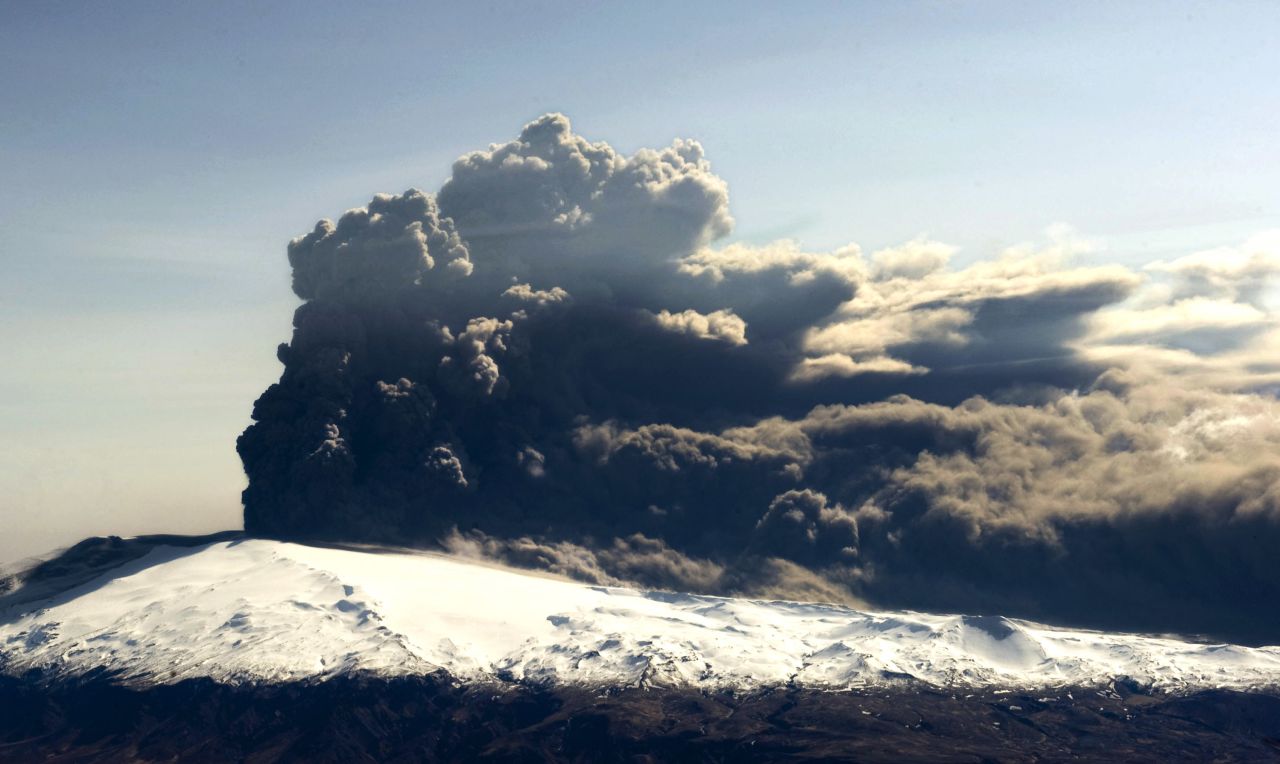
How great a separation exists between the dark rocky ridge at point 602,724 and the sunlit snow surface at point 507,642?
145 inches

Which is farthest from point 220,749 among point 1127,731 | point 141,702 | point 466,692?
point 1127,731

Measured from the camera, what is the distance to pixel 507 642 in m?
185

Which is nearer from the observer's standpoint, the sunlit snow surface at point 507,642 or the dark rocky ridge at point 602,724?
the dark rocky ridge at point 602,724

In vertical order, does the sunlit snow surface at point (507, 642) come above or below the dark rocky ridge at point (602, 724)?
above

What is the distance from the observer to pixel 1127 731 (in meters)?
170

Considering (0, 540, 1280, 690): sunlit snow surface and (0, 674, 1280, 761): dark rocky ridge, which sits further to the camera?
(0, 540, 1280, 690): sunlit snow surface

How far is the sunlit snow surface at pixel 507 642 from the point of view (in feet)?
590

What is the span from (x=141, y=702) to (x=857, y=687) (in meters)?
87.9

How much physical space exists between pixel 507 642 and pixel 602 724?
22620mm

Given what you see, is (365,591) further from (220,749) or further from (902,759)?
(902,759)

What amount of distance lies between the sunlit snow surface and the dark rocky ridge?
3.68 metres

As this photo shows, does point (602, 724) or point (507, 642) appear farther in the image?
point (507, 642)

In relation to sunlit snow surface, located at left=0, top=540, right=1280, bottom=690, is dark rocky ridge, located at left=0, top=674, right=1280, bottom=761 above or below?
below

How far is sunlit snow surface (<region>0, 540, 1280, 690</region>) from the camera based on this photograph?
179750 millimetres
